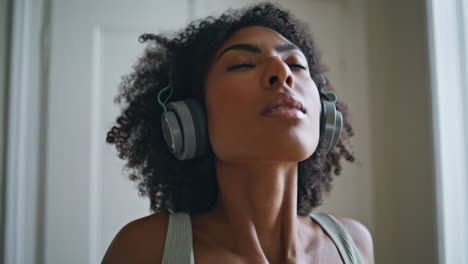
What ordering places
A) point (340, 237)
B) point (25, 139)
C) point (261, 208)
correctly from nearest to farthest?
point (261, 208), point (340, 237), point (25, 139)

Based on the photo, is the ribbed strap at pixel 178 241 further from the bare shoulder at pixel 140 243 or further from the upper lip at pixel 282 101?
the upper lip at pixel 282 101

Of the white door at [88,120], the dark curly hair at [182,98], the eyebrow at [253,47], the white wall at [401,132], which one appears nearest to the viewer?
the eyebrow at [253,47]

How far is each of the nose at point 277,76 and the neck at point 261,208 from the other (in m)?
0.19

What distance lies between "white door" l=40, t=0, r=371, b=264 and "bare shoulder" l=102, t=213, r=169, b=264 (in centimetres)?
61

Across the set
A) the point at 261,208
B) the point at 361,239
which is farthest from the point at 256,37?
the point at 361,239

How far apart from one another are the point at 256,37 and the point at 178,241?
21.4 inches

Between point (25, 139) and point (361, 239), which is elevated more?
point (25, 139)

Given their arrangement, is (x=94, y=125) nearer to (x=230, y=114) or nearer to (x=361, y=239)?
(x=230, y=114)

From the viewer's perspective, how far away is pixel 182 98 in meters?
0.95

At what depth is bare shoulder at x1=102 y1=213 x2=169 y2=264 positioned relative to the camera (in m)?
0.78

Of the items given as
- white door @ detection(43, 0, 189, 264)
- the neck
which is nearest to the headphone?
the neck

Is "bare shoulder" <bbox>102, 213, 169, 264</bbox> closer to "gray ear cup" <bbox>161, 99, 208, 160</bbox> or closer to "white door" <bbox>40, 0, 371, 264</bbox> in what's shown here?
"gray ear cup" <bbox>161, 99, 208, 160</bbox>

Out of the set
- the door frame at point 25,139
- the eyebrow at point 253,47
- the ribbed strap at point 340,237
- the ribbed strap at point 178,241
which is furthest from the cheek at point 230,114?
the door frame at point 25,139

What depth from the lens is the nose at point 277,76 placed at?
740 mm
